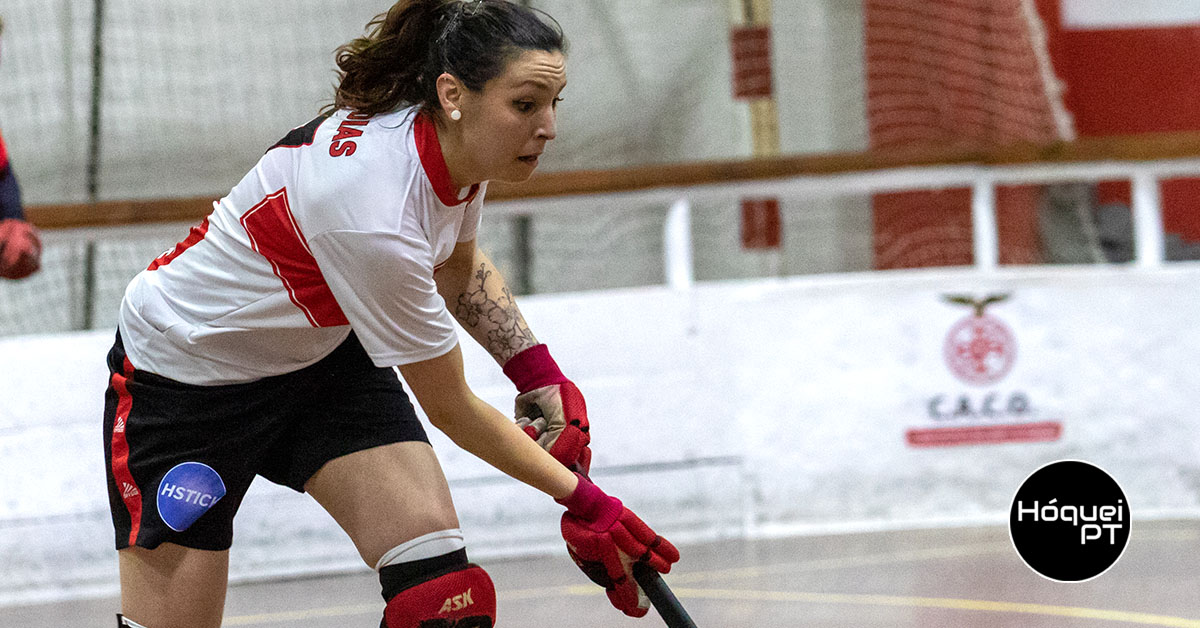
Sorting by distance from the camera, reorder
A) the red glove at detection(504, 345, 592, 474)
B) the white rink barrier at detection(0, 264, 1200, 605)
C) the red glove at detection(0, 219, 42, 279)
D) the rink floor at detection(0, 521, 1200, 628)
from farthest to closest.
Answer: the white rink barrier at detection(0, 264, 1200, 605)
the rink floor at detection(0, 521, 1200, 628)
the red glove at detection(0, 219, 42, 279)
the red glove at detection(504, 345, 592, 474)

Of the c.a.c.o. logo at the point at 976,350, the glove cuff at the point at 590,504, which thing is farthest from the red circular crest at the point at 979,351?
the glove cuff at the point at 590,504

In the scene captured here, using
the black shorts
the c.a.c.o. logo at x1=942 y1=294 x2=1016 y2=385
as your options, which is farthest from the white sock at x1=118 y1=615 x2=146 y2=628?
the c.a.c.o. logo at x1=942 y1=294 x2=1016 y2=385

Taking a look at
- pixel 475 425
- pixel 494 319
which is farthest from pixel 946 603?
pixel 475 425

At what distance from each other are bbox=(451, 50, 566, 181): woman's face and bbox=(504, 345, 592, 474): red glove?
548mm

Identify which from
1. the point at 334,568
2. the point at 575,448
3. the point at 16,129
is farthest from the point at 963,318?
the point at 16,129

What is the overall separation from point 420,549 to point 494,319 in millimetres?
501

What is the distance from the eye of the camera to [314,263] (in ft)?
7.25

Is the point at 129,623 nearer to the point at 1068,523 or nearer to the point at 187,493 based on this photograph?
the point at 187,493

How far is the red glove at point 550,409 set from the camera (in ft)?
8.05

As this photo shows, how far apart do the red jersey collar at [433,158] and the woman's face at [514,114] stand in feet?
0.18

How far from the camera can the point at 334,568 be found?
490 cm

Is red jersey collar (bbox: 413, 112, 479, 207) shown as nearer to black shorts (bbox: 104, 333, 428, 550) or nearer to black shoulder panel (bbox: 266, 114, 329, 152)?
black shoulder panel (bbox: 266, 114, 329, 152)

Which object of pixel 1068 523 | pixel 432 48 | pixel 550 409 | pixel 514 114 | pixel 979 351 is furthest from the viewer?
pixel 979 351

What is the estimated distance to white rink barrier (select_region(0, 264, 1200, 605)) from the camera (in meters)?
5.07
